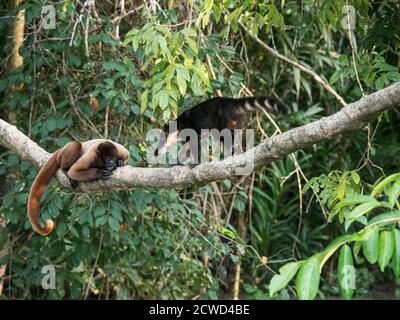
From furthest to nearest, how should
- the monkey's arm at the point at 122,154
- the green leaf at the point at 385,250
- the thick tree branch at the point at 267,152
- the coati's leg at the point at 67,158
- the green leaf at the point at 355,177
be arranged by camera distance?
the monkey's arm at the point at 122,154
the coati's leg at the point at 67,158
the green leaf at the point at 355,177
the thick tree branch at the point at 267,152
the green leaf at the point at 385,250

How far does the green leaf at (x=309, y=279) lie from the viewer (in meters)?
1.74

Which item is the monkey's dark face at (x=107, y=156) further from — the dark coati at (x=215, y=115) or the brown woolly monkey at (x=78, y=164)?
the dark coati at (x=215, y=115)

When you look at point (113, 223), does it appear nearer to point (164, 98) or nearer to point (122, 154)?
point (122, 154)

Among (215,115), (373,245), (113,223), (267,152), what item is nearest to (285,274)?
(373,245)

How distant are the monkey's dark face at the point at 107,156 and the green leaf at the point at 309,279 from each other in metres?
2.36

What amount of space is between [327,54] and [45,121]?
11.8 ft

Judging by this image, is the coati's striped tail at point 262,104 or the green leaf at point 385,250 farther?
the coati's striped tail at point 262,104

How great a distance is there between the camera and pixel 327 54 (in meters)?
7.55

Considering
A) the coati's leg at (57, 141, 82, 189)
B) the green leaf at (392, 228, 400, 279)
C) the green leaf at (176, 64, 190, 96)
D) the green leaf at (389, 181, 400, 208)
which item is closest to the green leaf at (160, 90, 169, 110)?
the green leaf at (176, 64, 190, 96)

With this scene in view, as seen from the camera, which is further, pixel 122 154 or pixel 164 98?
pixel 122 154

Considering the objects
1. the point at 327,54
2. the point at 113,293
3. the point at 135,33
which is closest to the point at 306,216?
the point at 327,54

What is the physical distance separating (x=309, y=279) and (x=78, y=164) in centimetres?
257

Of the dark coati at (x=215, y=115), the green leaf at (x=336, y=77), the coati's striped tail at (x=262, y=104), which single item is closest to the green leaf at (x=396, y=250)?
the green leaf at (x=336, y=77)

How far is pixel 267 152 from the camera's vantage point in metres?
3.11
